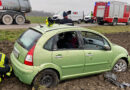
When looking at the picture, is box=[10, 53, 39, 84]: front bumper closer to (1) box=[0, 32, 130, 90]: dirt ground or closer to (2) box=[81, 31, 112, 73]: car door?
(1) box=[0, 32, 130, 90]: dirt ground

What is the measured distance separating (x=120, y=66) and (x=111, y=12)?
1735 centimetres

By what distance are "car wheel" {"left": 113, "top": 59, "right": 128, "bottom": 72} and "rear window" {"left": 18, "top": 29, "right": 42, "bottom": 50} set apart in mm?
2810

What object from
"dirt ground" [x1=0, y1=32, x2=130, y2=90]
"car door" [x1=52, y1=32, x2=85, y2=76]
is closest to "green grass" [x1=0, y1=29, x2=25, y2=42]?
"dirt ground" [x1=0, y1=32, x2=130, y2=90]

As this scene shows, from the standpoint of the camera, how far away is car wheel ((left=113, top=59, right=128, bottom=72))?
514cm

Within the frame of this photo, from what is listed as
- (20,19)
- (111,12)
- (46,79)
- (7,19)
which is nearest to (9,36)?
(46,79)

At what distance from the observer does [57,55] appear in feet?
12.4

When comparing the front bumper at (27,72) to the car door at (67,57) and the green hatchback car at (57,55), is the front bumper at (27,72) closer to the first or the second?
the green hatchback car at (57,55)

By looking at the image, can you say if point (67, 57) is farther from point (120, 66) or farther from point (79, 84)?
point (120, 66)

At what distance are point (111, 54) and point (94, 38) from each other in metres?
0.71

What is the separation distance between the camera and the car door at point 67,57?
150 inches

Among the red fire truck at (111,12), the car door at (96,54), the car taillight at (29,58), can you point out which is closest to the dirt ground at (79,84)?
the car door at (96,54)

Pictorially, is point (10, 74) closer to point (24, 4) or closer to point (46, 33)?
point (46, 33)

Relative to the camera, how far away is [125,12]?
2244 centimetres

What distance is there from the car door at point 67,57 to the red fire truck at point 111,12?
18.1m
